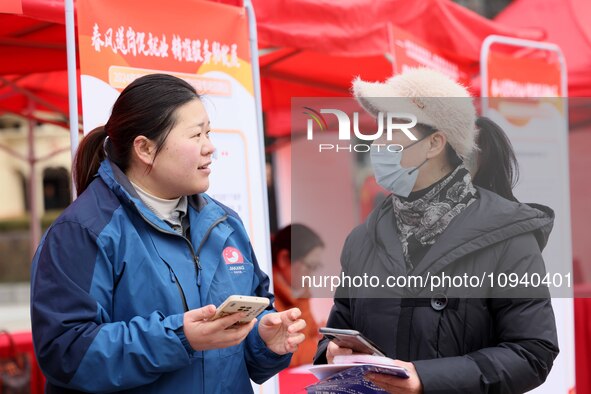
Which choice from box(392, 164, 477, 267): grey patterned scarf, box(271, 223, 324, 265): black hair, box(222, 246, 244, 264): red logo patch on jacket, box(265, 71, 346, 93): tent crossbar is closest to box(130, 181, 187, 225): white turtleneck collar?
box(222, 246, 244, 264): red logo patch on jacket

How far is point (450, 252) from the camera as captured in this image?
1.98m

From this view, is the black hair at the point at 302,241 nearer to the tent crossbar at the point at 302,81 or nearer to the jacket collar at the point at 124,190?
the jacket collar at the point at 124,190

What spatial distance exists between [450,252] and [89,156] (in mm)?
984

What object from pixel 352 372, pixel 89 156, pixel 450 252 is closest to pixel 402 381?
pixel 352 372

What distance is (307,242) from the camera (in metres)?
2.15

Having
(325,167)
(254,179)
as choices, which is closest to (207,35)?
(254,179)

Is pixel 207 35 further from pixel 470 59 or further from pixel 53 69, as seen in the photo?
pixel 470 59

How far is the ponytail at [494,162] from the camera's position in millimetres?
2031

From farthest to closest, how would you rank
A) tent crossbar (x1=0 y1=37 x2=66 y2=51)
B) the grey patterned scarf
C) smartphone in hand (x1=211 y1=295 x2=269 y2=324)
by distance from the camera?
1. tent crossbar (x1=0 y1=37 x2=66 y2=51)
2. the grey patterned scarf
3. smartphone in hand (x1=211 y1=295 x2=269 y2=324)

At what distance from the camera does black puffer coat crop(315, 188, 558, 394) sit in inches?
74.7

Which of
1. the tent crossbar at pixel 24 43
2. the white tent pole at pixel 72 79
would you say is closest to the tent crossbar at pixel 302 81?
the tent crossbar at pixel 24 43

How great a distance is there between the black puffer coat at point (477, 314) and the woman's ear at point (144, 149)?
632 millimetres

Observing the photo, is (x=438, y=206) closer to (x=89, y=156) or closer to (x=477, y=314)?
(x=477, y=314)

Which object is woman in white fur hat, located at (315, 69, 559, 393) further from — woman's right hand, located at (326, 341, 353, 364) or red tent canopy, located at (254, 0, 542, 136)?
red tent canopy, located at (254, 0, 542, 136)
